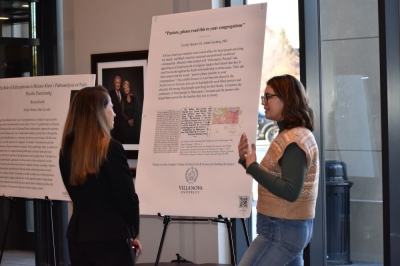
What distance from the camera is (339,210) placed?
4.30 metres

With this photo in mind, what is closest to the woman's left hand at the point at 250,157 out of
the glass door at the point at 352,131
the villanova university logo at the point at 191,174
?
the villanova university logo at the point at 191,174

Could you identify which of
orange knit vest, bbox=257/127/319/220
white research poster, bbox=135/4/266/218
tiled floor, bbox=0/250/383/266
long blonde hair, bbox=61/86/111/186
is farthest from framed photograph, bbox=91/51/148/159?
orange knit vest, bbox=257/127/319/220

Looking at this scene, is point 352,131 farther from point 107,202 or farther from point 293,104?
point 107,202

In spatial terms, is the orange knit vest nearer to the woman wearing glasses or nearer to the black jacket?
the woman wearing glasses

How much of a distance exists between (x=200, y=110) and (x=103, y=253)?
4.09ft

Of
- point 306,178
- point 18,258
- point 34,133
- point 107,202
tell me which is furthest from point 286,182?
point 18,258

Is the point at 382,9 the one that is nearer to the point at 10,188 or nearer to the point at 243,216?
the point at 243,216

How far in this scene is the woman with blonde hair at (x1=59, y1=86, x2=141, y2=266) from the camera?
267 centimetres

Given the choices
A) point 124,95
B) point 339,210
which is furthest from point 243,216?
point 124,95

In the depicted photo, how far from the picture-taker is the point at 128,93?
5156mm

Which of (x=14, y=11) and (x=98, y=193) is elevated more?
(x=14, y=11)

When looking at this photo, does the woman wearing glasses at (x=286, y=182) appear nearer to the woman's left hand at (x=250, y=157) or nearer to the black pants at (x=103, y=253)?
the woman's left hand at (x=250, y=157)

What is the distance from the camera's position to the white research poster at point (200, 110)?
349cm

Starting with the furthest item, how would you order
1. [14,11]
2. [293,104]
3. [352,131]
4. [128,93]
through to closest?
[14,11], [128,93], [352,131], [293,104]
